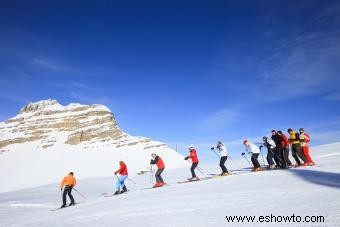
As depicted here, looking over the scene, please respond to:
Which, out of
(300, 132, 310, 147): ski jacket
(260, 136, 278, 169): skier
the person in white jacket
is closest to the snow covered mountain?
the person in white jacket

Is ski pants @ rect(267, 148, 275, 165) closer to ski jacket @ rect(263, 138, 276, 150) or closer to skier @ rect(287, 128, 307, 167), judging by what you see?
ski jacket @ rect(263, 138, 276, 150)

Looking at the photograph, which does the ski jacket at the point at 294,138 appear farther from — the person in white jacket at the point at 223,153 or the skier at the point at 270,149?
the person in white jacket at the point at 223,153

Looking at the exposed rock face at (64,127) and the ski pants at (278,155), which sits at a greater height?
the exposed rock face at (64,127)

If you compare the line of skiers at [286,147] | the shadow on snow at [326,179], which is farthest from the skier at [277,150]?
the shadow on snow at [326,179]

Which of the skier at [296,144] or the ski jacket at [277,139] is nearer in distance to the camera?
the skier at [296,144]

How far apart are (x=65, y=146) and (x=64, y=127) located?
20.9 meters

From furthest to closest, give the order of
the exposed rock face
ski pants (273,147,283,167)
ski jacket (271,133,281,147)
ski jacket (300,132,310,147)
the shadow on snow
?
the exposed rock face → ski jacket (271,133,281,147) → ski pants (273,147,283,167) → ski jacket (300,132,310,147) → the shadow on snow

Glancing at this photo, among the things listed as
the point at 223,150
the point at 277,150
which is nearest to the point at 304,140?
the point at 277,150

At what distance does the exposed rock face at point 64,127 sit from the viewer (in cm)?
13250

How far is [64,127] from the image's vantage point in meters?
147

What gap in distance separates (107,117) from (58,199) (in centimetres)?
13430

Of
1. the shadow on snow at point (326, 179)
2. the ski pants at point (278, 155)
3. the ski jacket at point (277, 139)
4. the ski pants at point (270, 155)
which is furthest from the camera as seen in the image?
the ski pants at point (270, 155)

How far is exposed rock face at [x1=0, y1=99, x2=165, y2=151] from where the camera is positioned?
132 meters

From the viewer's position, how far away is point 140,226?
25.3 feet
